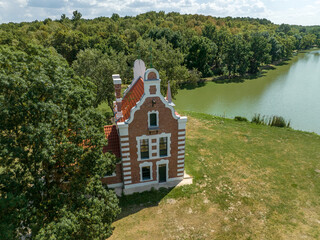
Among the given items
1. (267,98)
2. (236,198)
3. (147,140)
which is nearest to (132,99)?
(147,140)

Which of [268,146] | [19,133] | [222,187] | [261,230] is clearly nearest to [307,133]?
[268,146]

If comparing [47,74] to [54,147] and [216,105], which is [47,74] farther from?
[216,105]

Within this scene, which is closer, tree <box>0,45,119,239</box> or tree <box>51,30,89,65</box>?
tree <box>0,45,119,239</box>

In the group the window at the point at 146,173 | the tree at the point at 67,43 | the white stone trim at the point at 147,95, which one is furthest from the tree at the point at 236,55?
the window at the point at 146,173

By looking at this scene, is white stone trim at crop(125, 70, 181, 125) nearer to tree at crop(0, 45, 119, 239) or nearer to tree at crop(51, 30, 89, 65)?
tree at crop(0, 45, 119, 239)

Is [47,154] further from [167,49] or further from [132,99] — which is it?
[167,49]

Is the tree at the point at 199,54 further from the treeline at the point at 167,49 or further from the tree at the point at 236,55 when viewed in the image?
the tree at the point at 236,55

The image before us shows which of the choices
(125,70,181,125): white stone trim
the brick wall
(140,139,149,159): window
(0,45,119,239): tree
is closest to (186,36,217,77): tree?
the brick wall
